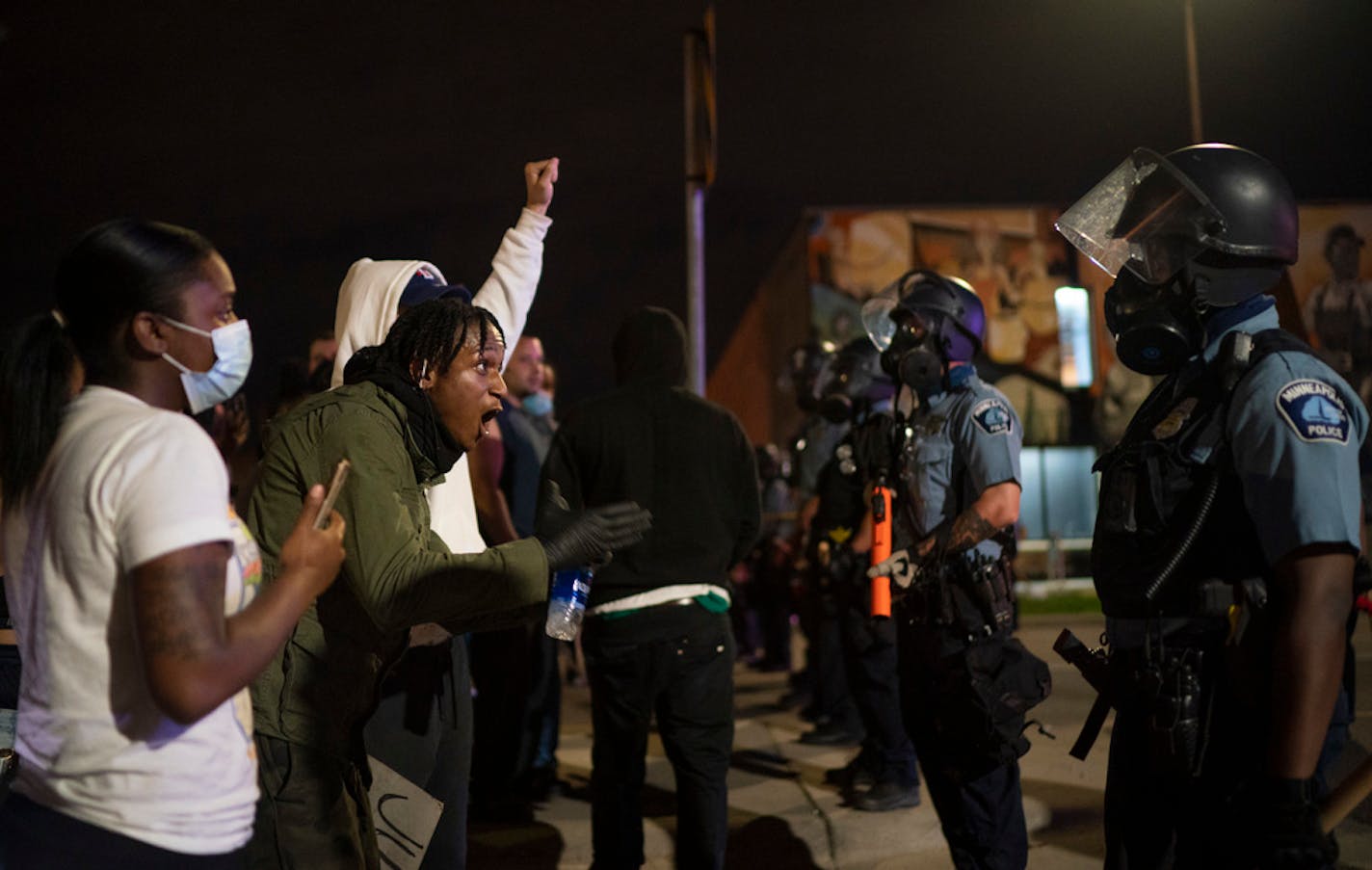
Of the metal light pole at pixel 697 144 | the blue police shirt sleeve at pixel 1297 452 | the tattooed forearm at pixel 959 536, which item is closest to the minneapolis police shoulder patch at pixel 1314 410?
the blue police shirt sleeve at pixel 1297 452

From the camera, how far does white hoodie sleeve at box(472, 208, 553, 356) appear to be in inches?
176

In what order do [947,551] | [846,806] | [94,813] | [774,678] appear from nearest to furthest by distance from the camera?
[94,813] → [947,551] → [846,806] → [774,678]

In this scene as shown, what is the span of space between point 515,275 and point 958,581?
78.9 inches

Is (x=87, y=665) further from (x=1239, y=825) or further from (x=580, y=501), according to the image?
(x=580, y=501)

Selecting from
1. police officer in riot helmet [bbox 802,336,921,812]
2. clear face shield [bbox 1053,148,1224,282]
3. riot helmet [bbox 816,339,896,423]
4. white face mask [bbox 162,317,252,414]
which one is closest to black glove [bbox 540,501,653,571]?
white face mask [bbox 162,317,252,414]

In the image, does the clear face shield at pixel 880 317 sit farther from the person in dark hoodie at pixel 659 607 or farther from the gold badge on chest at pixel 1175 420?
the gold badge on chest at pixel 1175 420

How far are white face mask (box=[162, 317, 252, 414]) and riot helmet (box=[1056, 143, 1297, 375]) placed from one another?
6.68 feet

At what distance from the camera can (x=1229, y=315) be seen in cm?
311

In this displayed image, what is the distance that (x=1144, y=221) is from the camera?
3273mm

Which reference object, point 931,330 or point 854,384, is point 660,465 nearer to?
point 931,330

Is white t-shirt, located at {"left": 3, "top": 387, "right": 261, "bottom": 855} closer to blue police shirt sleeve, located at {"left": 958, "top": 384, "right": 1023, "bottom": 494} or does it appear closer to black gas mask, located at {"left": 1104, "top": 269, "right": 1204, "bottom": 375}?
black gas mask, located at {"left": 1104, "top": 269, "right": 1204, "bottom": 375}

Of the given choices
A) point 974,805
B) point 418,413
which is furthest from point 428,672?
point 974,805

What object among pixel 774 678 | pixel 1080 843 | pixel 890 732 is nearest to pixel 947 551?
pixel 1080 843

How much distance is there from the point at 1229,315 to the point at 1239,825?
1177 mm
